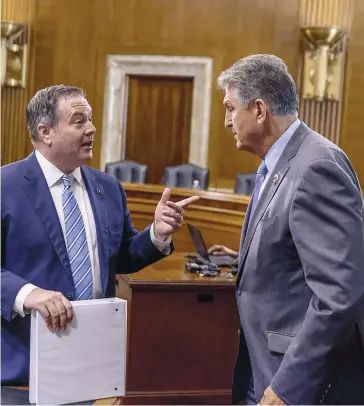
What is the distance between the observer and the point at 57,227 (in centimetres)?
202

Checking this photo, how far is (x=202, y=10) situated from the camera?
28.0 ft

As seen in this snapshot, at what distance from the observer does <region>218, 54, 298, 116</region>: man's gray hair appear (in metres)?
1.82

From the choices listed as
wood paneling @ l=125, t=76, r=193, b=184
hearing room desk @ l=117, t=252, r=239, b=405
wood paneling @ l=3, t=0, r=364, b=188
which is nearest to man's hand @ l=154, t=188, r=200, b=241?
hearing room desk @ l=117, t=252, r=239, b=405

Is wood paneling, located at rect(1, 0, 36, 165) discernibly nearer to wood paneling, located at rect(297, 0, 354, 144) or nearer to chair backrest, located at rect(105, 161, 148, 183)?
chair backrest, located at rect(105, 161, 148, 183)

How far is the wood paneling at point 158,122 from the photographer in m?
8.92

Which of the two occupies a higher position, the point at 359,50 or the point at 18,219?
the point at 359,50

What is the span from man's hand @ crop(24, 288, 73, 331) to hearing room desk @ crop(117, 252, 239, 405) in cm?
163

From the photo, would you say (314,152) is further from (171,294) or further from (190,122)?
(190,122)

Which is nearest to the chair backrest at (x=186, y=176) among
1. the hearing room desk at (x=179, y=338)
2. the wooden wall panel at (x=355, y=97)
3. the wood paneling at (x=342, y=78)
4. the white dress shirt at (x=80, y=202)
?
the wood paneling at (x=342, y=78)

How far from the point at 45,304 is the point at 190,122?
716 cm

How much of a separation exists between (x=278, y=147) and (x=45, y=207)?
2.23ft

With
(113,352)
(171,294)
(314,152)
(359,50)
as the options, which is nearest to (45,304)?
(113,352)

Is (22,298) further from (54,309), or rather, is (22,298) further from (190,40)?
(190,40)

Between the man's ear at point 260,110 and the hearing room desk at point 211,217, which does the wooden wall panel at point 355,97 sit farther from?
the man's ear at point 260,110
